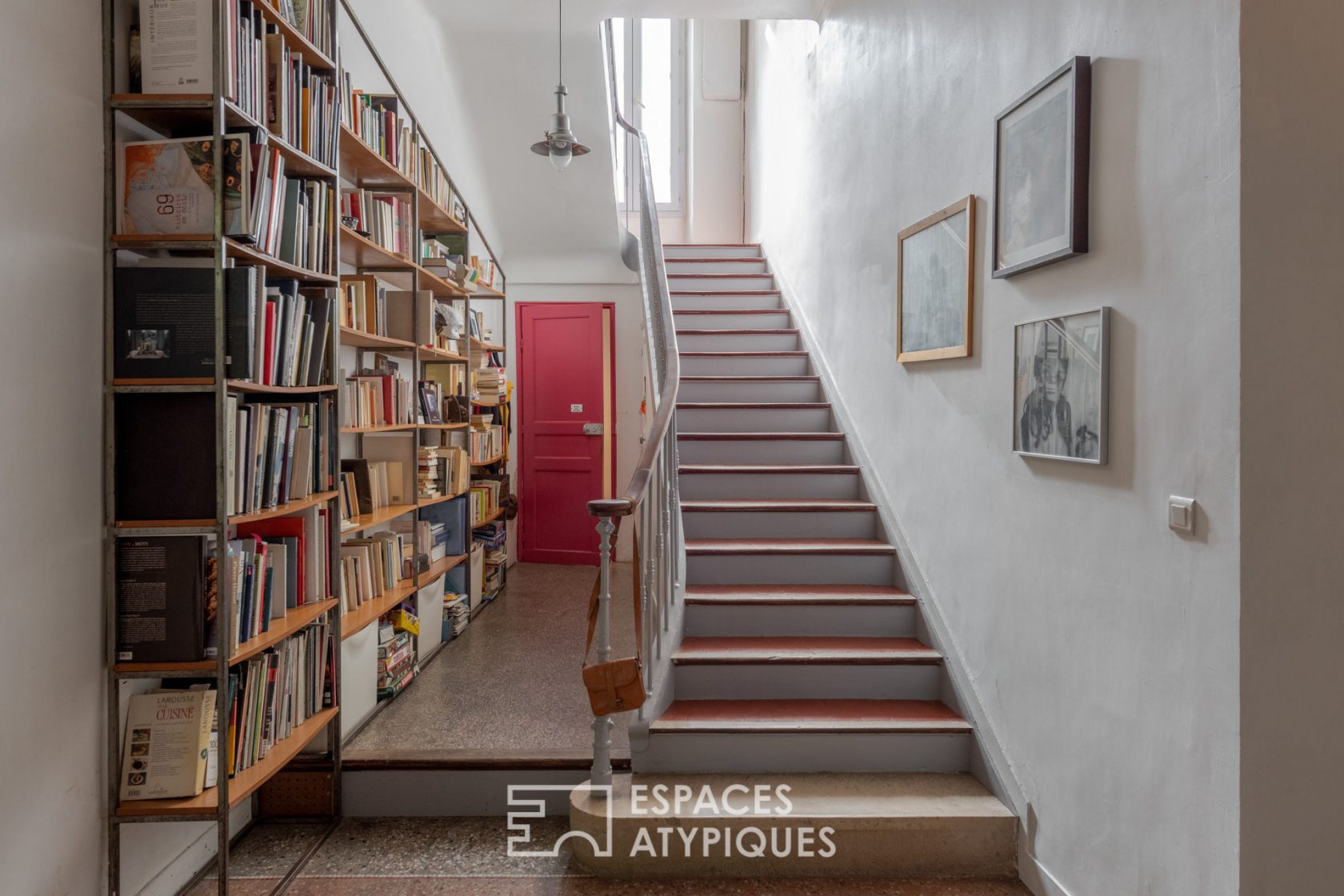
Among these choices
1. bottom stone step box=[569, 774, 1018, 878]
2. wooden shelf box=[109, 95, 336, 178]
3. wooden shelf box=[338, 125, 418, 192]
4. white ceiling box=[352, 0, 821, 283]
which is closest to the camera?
wooden shelf box=[109, 95, 336, 178]

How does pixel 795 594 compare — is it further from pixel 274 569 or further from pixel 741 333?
pixel 741 333

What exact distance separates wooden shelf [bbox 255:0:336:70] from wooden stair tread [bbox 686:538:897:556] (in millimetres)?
2260

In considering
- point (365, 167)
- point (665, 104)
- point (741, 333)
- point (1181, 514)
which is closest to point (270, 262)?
point (365, 167)

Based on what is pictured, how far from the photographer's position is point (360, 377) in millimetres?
3445

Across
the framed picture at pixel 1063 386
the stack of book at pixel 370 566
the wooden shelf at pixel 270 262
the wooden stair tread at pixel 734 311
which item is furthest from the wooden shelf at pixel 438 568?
the framed picture at pixel 1063 386

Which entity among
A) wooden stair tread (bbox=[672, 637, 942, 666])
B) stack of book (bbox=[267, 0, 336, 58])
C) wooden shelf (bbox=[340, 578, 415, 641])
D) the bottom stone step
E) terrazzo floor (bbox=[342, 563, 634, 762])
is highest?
stack of book (bbox=[267, 0, 336, 58])

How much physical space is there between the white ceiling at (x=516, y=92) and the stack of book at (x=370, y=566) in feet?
7.86

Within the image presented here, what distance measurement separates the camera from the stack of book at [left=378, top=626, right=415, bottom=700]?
341 centimetres

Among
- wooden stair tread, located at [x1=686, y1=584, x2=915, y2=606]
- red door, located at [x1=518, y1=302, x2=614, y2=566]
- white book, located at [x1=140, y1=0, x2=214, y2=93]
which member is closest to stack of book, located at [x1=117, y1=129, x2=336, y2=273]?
white book, located at [x1=140, y1=0, x2=214, y2=93]

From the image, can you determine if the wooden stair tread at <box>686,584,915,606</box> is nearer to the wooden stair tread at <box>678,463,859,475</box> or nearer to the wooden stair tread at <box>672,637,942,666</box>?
the wooden stair tread at <box>672,637,942,666</box>

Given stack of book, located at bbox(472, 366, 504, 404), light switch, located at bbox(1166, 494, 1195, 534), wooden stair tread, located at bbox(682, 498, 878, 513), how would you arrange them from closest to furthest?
light switch, located at bbox(1166, 494, 1195, 534)
wooden stair tread, located at bbox(682, 498, 878, 513)
stack of book, located at bbox(472, 366, 504, 404)

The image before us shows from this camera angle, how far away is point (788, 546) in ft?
11.8

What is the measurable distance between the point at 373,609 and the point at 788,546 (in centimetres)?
176

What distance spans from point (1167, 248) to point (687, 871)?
2.14 m
